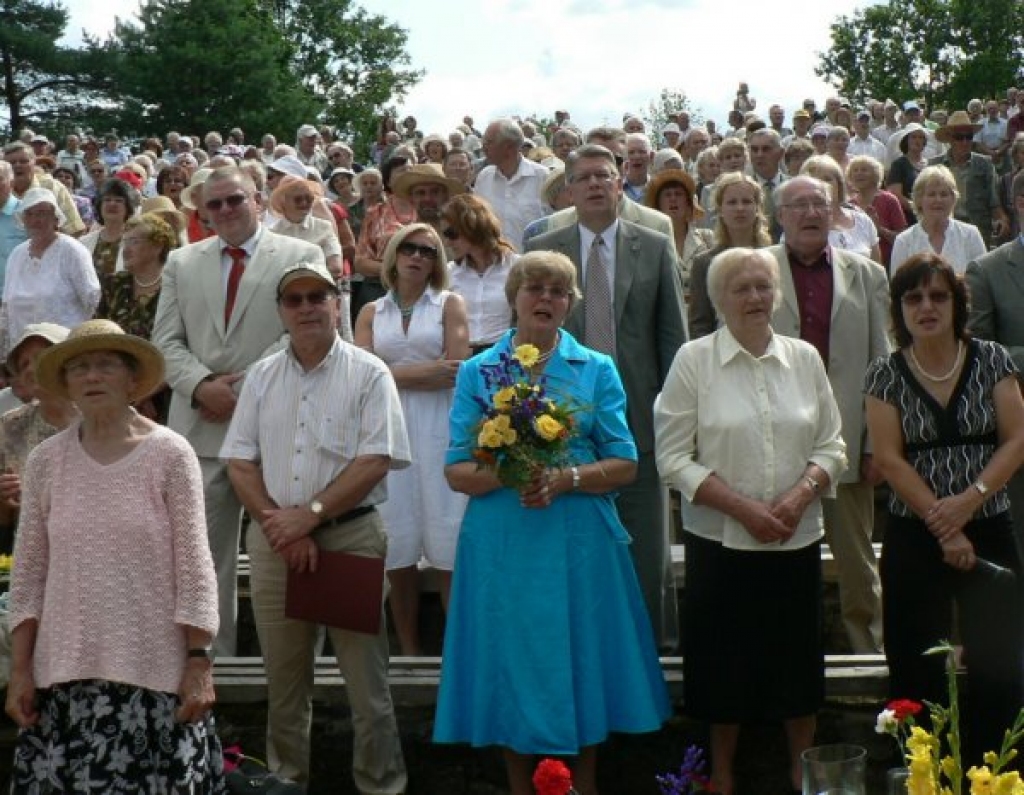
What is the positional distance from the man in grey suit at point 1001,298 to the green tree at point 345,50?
63.0m

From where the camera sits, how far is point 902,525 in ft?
19.2

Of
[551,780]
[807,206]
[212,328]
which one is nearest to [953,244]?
[807,206]

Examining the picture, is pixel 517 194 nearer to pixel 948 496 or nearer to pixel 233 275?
pixel 233 275

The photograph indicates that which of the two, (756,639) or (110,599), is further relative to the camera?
(756,639)

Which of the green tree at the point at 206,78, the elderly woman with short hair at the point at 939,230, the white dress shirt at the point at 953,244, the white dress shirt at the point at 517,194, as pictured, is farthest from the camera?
the green tree at the point at 206,78

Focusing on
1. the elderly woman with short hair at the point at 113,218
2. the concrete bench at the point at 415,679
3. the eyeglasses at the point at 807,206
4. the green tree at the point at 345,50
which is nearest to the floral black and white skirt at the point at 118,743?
the concrete bench at the point at 415,679

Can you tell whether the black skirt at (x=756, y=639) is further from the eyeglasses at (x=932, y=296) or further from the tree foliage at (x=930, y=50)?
the tree foliage at (x=930, y=50)

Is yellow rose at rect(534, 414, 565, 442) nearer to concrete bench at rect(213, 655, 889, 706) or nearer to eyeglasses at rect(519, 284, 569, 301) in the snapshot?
eyeglasses at rect(519, 284, 569, 301)

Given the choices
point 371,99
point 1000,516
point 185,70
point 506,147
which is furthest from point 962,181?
point 371,99

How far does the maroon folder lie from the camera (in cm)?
577

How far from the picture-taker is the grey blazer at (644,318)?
21.9 feet

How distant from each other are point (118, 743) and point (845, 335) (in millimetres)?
3462

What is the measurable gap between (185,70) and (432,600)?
4468cm

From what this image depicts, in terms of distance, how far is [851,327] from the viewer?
6883 millimetres
